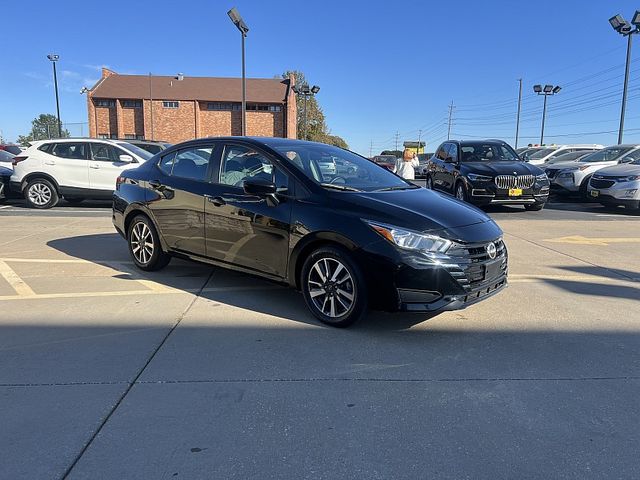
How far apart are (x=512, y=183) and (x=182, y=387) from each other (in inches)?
402

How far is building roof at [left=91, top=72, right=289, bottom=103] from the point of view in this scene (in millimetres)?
52281

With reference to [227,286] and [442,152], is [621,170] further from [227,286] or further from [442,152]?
[227,286]

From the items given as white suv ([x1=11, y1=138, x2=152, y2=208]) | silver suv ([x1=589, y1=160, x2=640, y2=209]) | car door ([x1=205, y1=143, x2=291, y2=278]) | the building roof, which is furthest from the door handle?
the building roof

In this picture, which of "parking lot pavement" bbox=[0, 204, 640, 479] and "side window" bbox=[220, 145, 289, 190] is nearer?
"parking lot pavement" bbox=[0, 204, 640, 479]

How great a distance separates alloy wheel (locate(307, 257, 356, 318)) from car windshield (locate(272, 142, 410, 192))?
0.75 m

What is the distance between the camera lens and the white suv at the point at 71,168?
12.1m

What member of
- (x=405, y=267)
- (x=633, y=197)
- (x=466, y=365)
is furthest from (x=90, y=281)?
(x=633, y=197)

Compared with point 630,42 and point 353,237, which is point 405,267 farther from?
point 630,42

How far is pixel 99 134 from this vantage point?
53.0 metres

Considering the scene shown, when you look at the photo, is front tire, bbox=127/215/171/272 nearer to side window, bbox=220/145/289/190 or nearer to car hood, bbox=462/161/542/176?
side window, bbox=220/145/289/190

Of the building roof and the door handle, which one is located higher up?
the building roof

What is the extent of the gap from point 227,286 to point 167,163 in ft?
5.28

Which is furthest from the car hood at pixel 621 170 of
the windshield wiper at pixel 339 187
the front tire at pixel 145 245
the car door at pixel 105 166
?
the car door at pixel 105 166

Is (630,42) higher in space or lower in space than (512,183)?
higher
